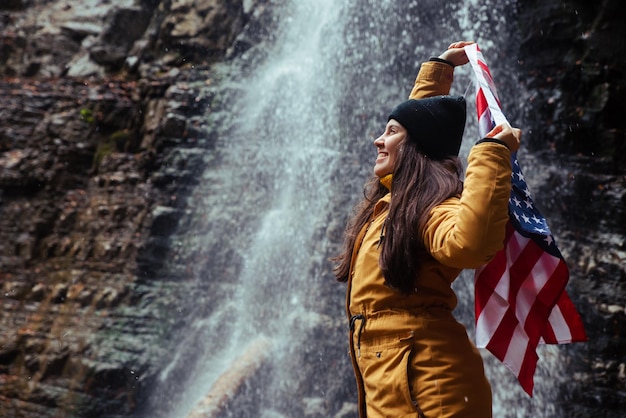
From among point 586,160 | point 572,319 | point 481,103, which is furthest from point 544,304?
point 586,160

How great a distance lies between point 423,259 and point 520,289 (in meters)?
0.62

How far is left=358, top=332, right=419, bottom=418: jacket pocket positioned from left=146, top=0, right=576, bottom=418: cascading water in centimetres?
449

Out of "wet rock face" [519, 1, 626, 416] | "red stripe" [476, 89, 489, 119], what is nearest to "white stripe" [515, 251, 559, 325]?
"red stripe" [476, 89, 489, 119]

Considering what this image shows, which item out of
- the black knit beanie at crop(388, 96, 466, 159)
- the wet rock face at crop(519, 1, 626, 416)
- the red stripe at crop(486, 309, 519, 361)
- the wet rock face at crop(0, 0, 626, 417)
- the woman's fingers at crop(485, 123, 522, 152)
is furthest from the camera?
the wet rock face at crop(0, 0, 626, 417)

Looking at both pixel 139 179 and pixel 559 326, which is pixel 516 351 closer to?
pixel 559 326

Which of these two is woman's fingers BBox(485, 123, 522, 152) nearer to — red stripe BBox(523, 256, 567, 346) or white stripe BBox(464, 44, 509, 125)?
white stripe BBox(464, 44, 509, 125)

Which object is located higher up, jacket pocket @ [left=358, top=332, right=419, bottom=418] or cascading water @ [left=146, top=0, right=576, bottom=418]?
jacket pocket @ [left=358, top=332, right=419, bottom=418]

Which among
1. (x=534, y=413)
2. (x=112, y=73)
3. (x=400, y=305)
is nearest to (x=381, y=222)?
(x=400, y=305)

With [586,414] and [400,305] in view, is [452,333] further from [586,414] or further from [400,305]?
[586,414]

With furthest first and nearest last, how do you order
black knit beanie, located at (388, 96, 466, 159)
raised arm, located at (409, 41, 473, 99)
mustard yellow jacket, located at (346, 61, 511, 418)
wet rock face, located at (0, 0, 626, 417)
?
1. wet rock face, located at (0, 0, 626, 417)
2. raised arm, located at (409, 41, 473, 99)
3. black knit beanie, located at (388, 96, 466, 159)
4. mustard yellow jacket, located at (346, 61, 511, 418)

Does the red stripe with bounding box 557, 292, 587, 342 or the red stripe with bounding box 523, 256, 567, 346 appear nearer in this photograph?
the red stripe with bounding box 523, 256, 567, 346

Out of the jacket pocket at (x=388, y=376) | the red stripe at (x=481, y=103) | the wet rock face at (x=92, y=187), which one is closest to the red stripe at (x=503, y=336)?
the jacket pocket at (x=388, y=376)

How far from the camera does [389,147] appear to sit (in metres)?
2.44

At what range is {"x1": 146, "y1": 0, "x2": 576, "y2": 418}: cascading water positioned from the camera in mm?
6746
